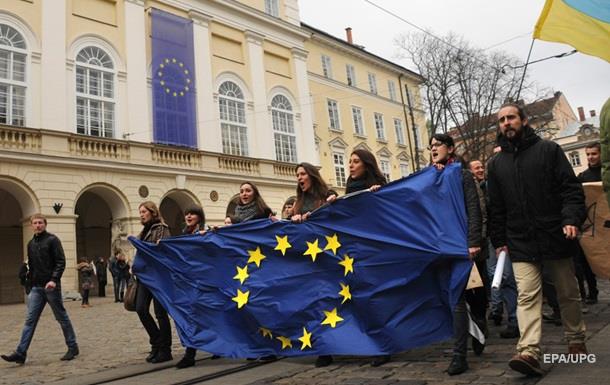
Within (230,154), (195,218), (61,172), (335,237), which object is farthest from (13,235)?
(335,237)

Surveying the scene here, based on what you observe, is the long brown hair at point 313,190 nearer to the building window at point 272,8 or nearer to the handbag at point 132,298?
the handbag at point 132,298

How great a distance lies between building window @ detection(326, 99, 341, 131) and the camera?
35.6m

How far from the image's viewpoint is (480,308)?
17.8 ft

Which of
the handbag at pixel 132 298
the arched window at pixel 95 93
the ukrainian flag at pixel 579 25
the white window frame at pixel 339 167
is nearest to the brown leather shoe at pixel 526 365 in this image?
the ukrainian flag at pixel 579 25

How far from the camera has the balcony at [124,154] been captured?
61.1ft

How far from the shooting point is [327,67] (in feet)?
119

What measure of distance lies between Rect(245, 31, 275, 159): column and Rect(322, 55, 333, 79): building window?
26.0 ft

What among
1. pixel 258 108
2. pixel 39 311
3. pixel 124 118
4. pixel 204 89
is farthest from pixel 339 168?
pixel 39 311

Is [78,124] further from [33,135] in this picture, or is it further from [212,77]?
[212,77]

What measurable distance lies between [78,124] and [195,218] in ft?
52.8

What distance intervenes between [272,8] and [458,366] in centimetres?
2894

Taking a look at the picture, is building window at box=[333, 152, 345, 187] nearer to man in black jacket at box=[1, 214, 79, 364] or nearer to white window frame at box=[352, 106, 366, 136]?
white window frame at box=[352, 106, 366, 136]

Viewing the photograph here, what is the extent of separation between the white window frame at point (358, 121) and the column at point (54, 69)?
2158 cm

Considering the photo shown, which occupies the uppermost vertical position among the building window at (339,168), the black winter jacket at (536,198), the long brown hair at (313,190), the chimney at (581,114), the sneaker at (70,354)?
the chimney at (581,114)
